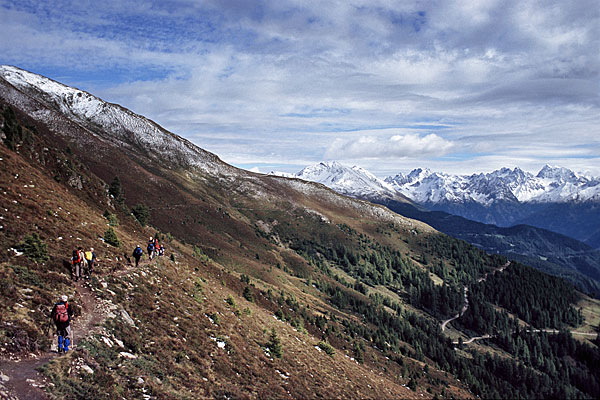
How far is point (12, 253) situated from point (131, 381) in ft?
39.0

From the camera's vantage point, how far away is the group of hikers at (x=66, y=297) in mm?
16297

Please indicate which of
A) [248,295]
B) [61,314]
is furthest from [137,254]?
[248,295]

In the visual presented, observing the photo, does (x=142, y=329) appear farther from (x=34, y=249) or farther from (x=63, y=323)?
(x=34, y=249)

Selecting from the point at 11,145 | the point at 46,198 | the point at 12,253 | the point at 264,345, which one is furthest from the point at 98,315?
the point at 11,145

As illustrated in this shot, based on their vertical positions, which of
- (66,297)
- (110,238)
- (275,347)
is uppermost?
(110,238)

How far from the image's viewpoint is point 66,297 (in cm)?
1989

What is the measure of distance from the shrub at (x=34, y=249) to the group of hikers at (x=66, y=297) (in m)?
1.68

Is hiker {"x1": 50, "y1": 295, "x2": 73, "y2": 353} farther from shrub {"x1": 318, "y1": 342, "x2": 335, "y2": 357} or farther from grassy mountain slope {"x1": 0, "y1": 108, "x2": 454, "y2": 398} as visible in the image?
shrub {"x1": 318, "y1": 342, "x2": 335, "y2": 357}

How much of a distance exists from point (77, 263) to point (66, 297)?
3.24 meters

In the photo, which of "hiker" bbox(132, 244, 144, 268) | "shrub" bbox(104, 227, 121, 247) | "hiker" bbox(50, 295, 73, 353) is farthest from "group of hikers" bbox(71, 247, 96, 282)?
"shrub" bbox(104, 227, 121, 247)

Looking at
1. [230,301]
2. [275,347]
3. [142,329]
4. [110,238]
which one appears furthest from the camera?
[230,301]

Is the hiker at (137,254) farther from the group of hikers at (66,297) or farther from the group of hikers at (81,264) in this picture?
the group of hikers at (81,264)

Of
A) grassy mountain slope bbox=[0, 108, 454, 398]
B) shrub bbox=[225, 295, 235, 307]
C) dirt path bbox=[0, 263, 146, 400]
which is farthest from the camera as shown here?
shrub bbox=[225, 295, 235, 307]

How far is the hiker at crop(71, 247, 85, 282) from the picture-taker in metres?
22.3
